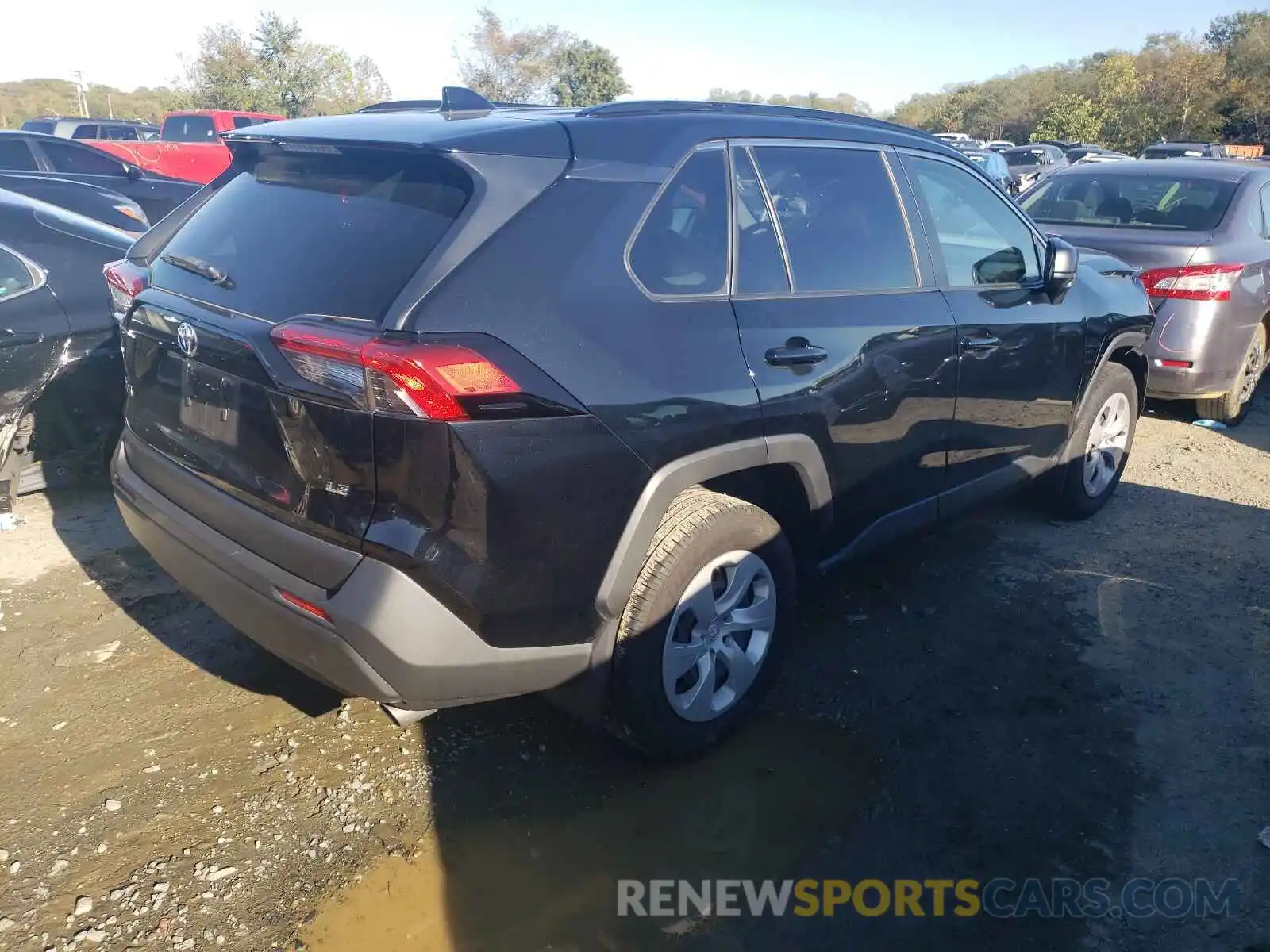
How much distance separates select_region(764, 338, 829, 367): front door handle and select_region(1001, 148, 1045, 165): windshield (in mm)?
24770

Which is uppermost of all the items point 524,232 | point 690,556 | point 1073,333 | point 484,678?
point 524,232

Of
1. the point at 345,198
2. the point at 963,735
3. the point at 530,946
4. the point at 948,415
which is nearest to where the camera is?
the point at 530,946

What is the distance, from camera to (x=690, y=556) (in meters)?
2.72

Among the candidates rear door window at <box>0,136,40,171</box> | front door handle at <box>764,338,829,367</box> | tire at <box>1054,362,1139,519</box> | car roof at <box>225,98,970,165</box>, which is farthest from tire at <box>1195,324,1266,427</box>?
rear door window at <box>0,136,40,171</box>

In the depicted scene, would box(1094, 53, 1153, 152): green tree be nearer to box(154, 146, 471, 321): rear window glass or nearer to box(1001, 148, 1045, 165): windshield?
box(1001, 148, 1045, 165): windshield

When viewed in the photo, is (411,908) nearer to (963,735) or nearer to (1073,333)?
(963,735)

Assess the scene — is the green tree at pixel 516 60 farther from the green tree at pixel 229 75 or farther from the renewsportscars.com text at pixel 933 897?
the renewsportscars.com text at pixel 933 897

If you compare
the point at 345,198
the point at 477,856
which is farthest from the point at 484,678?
the point at 345,198

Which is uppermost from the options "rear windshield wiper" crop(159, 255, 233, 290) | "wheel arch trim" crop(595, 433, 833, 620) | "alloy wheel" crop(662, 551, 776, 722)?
"rear windshield wiper" crop(159, 255, 233, 290)

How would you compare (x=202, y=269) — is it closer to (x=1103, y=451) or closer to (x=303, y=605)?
(x=303, y=605)

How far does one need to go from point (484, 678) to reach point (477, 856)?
58 cm

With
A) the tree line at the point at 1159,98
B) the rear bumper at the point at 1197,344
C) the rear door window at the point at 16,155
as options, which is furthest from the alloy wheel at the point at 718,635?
the tree line at the point at 1159,98

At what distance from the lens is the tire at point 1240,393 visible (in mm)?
6461

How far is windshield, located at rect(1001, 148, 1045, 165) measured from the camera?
24.8 metres
